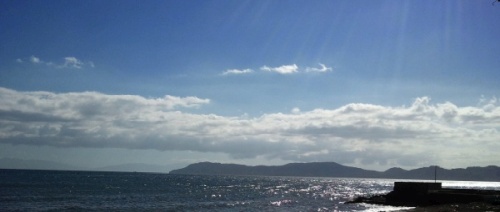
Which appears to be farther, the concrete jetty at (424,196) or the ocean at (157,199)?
the concrete jetty at (424,196)

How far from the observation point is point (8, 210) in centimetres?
4634

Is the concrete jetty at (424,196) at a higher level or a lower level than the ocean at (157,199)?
higher

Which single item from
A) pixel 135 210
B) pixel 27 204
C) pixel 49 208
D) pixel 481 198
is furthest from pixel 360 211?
pixel 27 204

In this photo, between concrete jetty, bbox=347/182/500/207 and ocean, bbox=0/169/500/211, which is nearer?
ocean, bbox=0/169/500/211

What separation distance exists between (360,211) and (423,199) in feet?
40.2

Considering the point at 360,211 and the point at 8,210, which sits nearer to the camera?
the point at 8,210

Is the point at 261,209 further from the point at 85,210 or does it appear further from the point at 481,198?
the point at 481,198

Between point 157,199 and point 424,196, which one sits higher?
point 424,196

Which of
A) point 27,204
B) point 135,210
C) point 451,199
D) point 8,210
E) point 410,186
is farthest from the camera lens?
point 410,186

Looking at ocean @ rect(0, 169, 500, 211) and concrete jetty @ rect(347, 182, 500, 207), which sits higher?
concrete jetty @ rect(347, 182, 500, 207)

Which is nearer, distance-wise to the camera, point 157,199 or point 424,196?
point 424,196

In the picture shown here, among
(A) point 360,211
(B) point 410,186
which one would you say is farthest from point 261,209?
(B) point 410,186

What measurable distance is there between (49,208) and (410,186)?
1793 inches

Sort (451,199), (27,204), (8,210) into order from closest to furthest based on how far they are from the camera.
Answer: (8,210) < (27,204) < (451,199)
